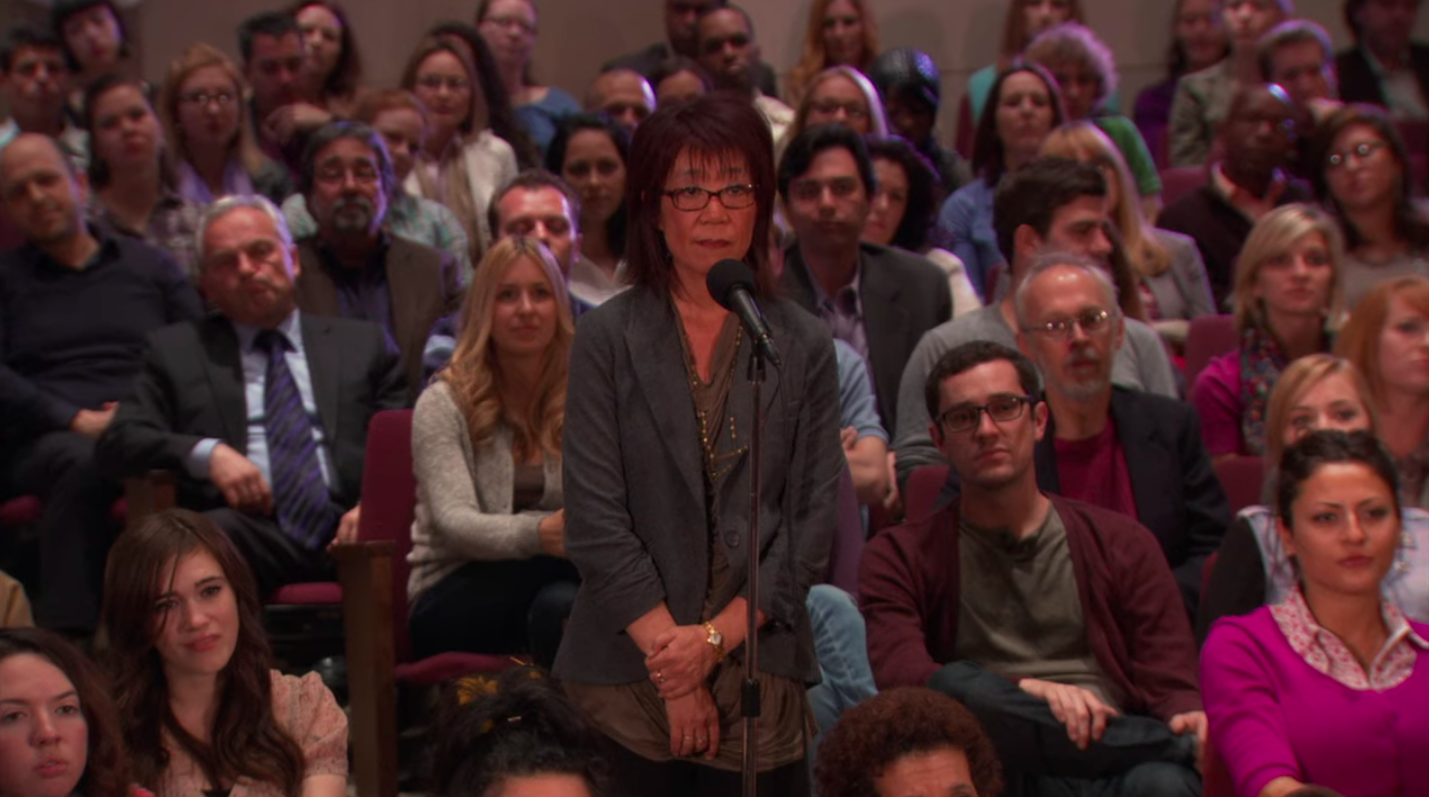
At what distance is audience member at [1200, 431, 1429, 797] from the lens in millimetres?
2301

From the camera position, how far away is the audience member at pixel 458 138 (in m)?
4.66

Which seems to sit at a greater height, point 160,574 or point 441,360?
point 441,360

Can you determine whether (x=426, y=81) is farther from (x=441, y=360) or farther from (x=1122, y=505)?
(x=1122, y=505)

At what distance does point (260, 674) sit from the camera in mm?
2432

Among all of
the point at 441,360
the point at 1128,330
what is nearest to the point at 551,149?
the point at 441,360

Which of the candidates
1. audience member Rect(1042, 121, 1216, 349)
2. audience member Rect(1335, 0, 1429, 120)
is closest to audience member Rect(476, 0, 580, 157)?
audience member Rect(1042, 121, 1216, 349)

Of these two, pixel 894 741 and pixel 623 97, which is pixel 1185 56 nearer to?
pixel 623 97

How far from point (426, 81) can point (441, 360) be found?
1416mm

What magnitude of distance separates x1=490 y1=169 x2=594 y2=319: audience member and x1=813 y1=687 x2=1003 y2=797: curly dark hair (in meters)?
1.68

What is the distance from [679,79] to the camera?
5.20 metres

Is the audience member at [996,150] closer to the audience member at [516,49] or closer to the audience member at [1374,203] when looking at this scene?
the audience member at [1374,203]

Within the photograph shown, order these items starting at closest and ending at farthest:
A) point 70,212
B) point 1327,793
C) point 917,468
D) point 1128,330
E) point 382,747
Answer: point 1327,793
point 382,747
point 917,468
point 1128,330
point 70,212

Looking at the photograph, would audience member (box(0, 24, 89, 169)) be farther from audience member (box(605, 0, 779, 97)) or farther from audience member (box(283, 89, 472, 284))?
audience member (box(605, 0, 779, 97))

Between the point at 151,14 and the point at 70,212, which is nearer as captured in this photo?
the point at 70,212
